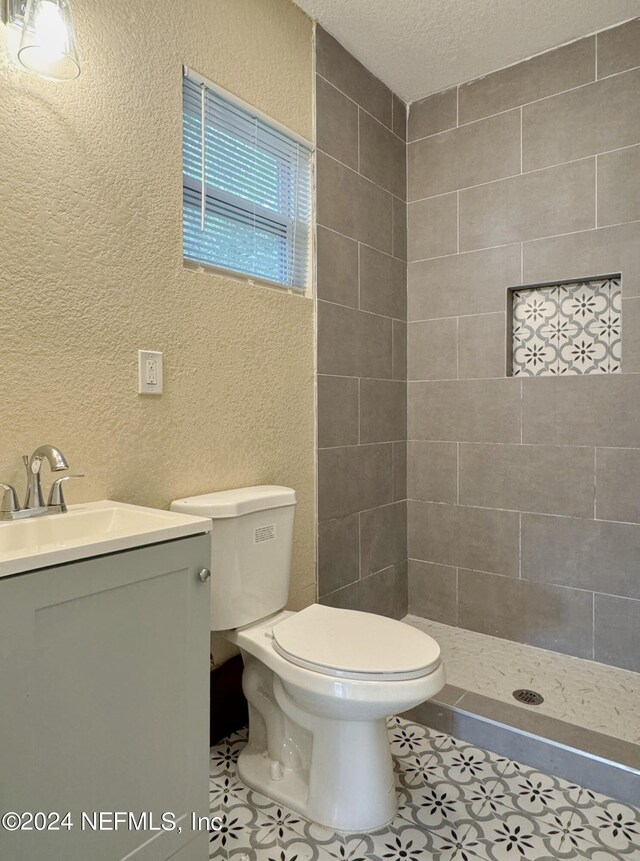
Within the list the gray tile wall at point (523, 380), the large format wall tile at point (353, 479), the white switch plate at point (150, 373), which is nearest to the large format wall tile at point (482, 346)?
the gray tile wall at point (523, 380)

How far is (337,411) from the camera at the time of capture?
88.7 inches

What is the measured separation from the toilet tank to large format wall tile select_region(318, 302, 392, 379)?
679 millimetres

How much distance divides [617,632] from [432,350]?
141cm

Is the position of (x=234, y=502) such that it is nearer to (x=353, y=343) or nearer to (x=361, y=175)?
(x=353, y=343)

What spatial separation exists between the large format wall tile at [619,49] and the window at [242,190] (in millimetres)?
1222

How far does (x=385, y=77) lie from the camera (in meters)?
2.46

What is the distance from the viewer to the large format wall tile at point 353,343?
7.17 ft

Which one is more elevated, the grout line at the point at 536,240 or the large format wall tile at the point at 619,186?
the large format wall tile at the point at 619,186

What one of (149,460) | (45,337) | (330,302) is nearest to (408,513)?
(330,302)

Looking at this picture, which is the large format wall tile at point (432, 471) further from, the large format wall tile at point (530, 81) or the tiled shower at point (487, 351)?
the large format wall tile at point (530, 81)

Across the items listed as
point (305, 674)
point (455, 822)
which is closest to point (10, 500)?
point (305, 674)

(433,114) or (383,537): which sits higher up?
(433,114)

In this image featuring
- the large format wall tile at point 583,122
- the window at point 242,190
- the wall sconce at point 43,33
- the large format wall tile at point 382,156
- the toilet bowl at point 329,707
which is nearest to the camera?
the wall sconce at point 43,33

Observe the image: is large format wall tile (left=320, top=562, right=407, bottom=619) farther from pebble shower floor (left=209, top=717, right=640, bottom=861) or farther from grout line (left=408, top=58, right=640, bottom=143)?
grout line (left=408, top=58, right=640, bottom=143)
